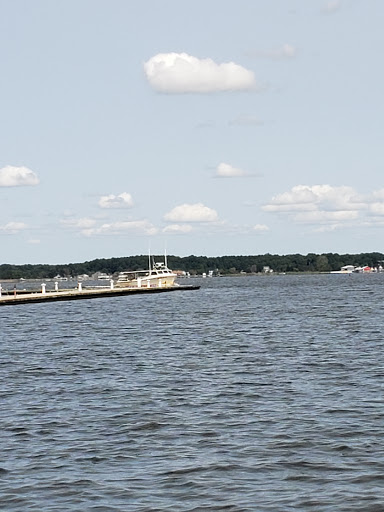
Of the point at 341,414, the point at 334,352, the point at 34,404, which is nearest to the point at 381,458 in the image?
the point at 341,414

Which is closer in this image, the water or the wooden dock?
the water

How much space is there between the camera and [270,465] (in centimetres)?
1862

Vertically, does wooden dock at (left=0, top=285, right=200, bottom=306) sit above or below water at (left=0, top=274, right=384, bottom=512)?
above

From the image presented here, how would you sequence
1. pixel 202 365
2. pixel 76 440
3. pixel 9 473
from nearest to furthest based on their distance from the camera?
pixel 9 473 < pixel 76 440 < pixel 202 365

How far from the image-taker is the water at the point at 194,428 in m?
16.7

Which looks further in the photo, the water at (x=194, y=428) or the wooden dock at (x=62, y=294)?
the wooden dock at (x=62, y=294)

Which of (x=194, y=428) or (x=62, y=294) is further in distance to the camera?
(x=62, y=294)

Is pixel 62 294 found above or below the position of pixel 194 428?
above

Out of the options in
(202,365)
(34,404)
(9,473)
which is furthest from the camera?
(202,365)

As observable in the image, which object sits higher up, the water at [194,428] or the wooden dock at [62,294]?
the wooden dock at [62,294]

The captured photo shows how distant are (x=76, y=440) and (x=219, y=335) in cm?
3281

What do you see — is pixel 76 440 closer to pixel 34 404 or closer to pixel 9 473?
pixel 9 473

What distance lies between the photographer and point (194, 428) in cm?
2253

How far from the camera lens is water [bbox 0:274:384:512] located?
16.7 m
